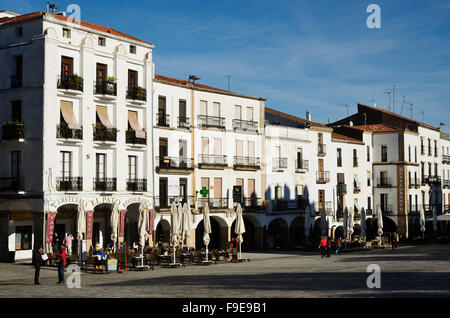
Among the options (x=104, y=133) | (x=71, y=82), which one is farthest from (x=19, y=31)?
(x=104, y=133)

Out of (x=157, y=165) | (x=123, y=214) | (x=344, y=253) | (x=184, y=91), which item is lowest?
(x=344, y=253)

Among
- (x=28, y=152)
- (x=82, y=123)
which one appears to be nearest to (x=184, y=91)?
(x=82, y=123)

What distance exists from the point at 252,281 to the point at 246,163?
95.7 ft

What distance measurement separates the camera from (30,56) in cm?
4366

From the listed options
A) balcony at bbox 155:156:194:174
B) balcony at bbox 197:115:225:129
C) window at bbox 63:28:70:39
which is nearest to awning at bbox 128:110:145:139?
balcony at bbox 155:156:194:174

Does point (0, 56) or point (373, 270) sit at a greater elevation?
point (0, 56)

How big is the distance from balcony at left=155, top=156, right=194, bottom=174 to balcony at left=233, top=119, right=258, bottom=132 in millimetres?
6247

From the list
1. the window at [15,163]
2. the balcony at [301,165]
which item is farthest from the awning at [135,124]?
the balcony at [301,165]

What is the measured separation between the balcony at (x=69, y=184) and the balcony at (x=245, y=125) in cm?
1687

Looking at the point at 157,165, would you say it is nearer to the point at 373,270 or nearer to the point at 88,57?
the point at 88,57

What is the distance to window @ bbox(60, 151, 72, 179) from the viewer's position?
145 ft

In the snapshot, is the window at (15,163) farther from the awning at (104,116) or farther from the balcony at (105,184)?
the awning at (104,116)

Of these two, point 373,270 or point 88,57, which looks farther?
point 88,57
